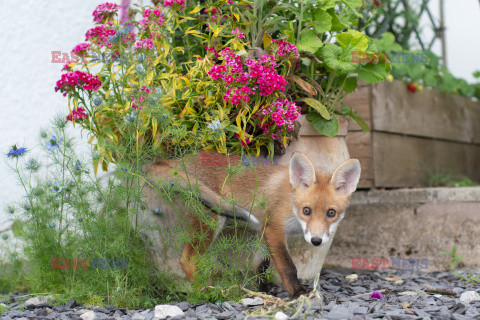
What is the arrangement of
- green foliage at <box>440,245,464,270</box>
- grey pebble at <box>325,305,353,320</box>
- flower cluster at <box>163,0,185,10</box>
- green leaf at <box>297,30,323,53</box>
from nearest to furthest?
grey pebble at <box>325,305,353,320</box> → flower cluster at <box>163,0,185,10</box> → green leaf at <box>297,30,323,53</box> → green foliage at <box>440,245,464,270</box>

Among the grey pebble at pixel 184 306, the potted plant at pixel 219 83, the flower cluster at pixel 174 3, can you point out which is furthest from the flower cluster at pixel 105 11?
the grey pebble at pixel 184 306

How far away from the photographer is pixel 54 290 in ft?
8.93

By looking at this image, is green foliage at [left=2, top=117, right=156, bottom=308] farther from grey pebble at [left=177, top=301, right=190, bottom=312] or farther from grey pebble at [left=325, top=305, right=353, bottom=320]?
grey pebble at [left=325, top=305, right=353, bottom=320]

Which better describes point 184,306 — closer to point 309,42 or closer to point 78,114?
point 78,114

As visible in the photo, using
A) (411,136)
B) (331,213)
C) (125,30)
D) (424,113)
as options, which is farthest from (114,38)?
(424,113)

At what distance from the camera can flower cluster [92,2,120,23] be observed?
2.91 meters

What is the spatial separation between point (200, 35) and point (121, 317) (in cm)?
169

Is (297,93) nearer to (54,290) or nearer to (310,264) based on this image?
(310,264)

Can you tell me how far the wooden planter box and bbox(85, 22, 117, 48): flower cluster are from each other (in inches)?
A: 91.2

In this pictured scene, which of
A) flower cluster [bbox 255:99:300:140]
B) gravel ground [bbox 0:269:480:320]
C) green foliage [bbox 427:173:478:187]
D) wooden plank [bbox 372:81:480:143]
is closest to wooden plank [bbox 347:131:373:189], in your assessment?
wooden plank [bbox 372:81:480:143]

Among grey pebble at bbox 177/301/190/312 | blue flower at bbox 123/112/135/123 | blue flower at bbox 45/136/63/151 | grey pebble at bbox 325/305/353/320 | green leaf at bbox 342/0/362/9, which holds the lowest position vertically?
grey pebble at bbox 177/301/190/312

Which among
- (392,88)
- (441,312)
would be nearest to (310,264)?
(441,312)

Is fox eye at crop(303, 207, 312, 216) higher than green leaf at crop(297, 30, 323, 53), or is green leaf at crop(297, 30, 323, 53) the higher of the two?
green leaf at crop(297, 30, 323, 53)

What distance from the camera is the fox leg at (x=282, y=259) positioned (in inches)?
97.0
